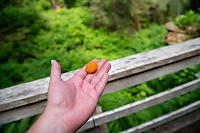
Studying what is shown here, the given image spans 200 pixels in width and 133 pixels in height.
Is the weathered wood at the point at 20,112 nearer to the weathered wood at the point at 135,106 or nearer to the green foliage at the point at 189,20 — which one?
the weathered wood at the point at 135,106

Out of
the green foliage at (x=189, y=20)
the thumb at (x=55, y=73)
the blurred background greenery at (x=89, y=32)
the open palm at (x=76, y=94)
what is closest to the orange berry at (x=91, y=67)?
the open palm at (x=76, y=94)

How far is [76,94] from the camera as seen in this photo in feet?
4.59

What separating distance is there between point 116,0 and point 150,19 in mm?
2973

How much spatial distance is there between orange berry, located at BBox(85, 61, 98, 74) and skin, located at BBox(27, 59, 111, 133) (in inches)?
2.0

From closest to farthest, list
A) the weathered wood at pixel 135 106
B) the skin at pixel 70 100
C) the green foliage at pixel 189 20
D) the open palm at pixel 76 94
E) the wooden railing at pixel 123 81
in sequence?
1. the skin at pixel 70 100
2. the open palm at pixel 76 94
3. the wooden railing at pixel 123 81
4. the weathered wood at pixel 135 106
5. the green foliage at pixel 189 20

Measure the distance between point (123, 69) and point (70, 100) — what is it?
0.70m

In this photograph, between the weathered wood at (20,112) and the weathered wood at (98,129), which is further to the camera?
the weathered wood at (98,129)

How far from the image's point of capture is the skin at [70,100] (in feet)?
3.44

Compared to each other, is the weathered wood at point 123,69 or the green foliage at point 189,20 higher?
the green foliage at point 189,20

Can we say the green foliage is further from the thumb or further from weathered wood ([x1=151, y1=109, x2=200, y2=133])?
the thumb

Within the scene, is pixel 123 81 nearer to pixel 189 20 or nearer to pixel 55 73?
pixel 55 73

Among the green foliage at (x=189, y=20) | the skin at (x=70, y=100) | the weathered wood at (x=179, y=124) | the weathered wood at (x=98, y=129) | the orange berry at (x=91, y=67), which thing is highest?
the green foliage at (x=189, y=20)

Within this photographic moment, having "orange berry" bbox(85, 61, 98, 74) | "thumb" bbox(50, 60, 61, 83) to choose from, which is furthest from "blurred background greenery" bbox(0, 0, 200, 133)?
"thumb" bbox(50, 60, 61, 83)

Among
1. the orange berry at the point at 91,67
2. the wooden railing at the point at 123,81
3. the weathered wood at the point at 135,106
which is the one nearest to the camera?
the wooden railing at the point at 123,81
